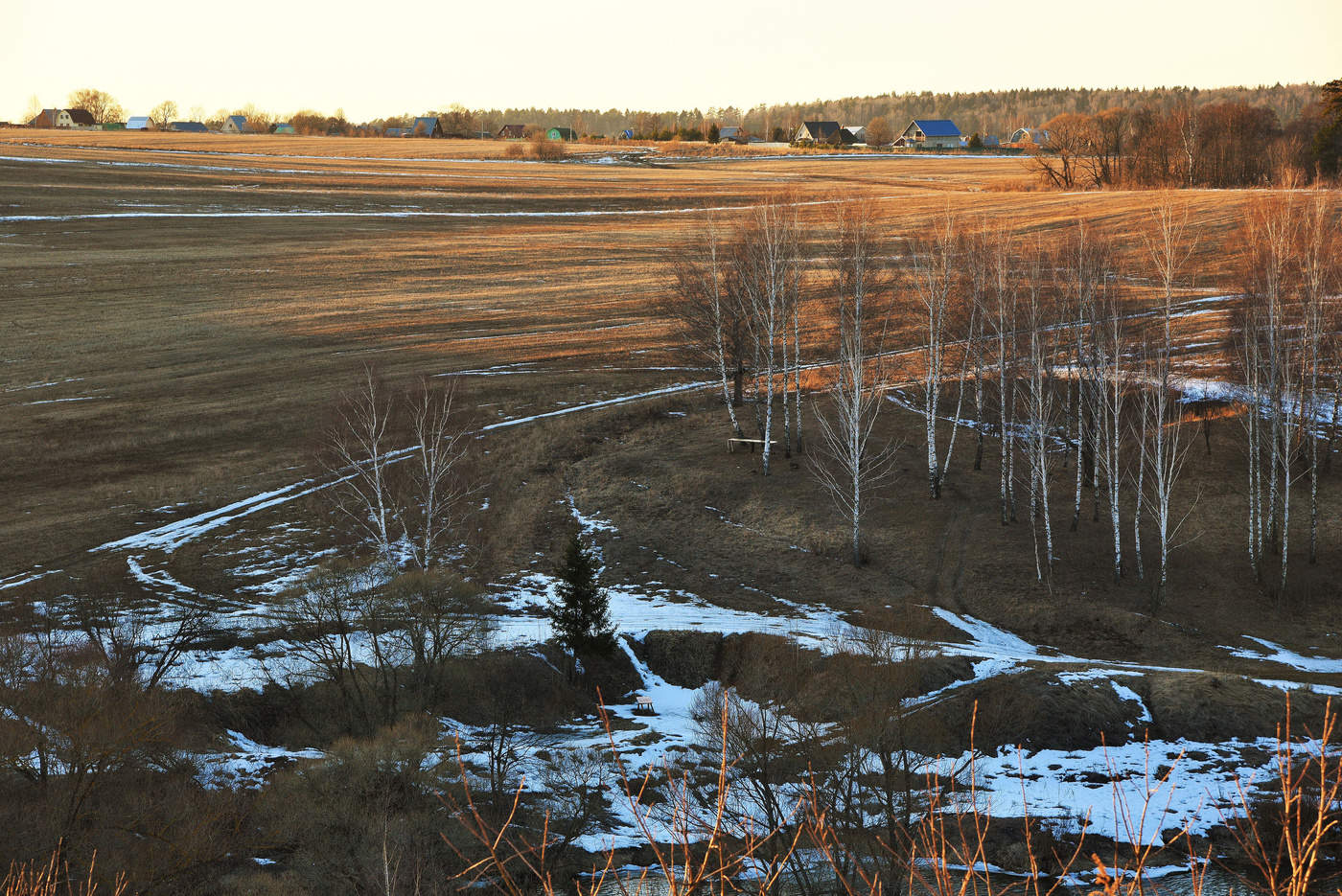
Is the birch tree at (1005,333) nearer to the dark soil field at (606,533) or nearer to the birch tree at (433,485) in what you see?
the dark soil field at (606,533)

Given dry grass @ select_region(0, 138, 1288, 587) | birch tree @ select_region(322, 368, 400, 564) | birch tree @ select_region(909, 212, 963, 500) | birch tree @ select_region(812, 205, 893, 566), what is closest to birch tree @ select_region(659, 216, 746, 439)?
birch tree @ select_region(812, 205, 893, 566)

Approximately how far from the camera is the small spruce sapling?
3422 cm

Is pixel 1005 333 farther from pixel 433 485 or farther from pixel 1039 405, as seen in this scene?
pixel 433 485

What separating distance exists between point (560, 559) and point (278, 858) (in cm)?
1856

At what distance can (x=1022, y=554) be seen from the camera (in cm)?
4038

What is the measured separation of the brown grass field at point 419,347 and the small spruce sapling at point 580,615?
5950mm

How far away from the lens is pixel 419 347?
209 feet

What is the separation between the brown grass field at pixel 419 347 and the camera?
40969 mm

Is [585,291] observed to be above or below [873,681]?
above

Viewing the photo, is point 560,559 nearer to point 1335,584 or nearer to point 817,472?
point 817,472

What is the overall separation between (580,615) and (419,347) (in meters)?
34.1

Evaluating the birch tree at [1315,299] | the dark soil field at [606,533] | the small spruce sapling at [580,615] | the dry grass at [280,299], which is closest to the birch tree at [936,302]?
the dark soil field at [606,533]

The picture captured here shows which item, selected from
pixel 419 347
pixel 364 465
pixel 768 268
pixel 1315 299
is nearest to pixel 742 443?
pixel 768 268

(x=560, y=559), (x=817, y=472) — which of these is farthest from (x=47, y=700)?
(x=817, y=472)
